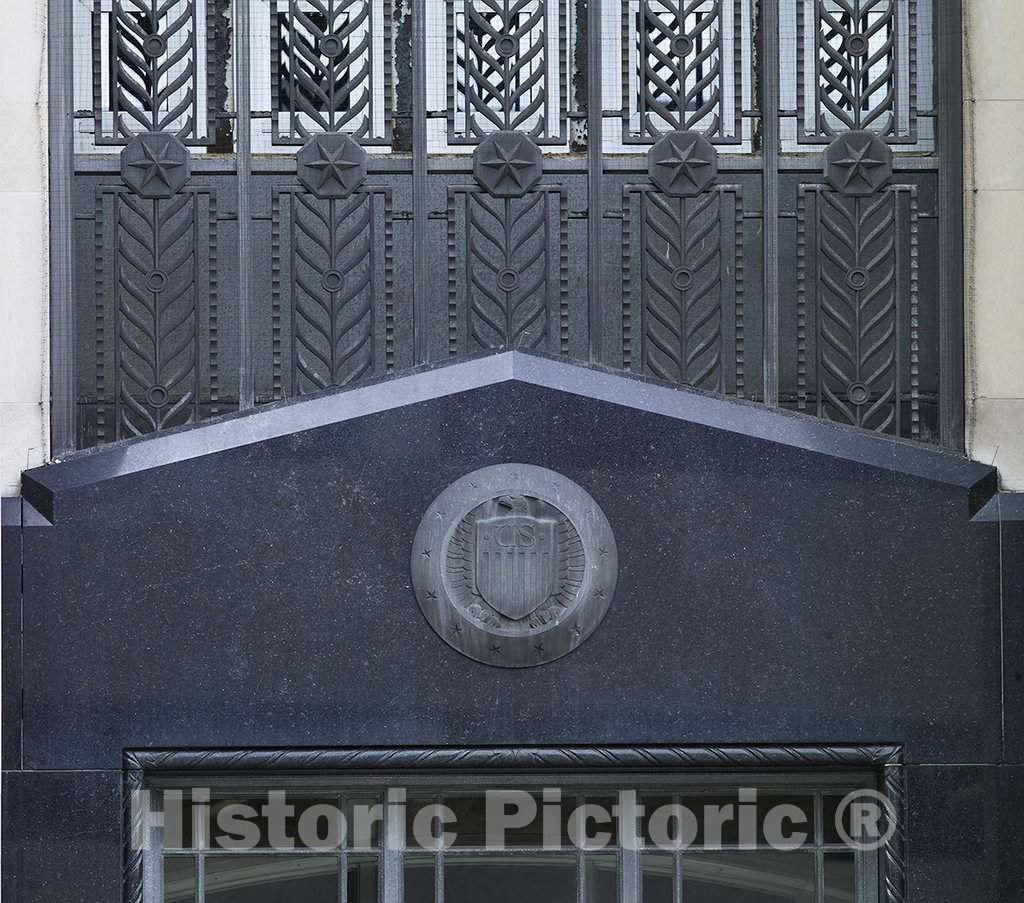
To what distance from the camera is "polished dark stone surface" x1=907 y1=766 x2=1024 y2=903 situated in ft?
21.1

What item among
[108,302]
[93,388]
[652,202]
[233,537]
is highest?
[652,202]

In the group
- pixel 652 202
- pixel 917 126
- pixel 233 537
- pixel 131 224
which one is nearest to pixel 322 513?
pixel 233 537

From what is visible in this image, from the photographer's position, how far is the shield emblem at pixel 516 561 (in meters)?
6.49

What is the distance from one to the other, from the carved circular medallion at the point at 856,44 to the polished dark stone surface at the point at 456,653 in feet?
7.10

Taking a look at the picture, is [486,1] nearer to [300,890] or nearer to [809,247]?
[809,247]

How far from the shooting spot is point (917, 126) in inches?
272

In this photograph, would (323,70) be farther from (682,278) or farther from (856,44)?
(856,44)

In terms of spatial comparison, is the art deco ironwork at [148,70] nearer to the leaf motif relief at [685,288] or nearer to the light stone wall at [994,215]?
the leaf motif relief at [685,288]

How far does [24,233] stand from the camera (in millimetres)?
6672

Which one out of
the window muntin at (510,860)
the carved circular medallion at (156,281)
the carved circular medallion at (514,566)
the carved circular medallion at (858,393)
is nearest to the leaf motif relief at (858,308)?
the carved circular medallion at (858,393)

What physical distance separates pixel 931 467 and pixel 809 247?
1316 millimetres

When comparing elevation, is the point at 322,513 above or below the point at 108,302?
below

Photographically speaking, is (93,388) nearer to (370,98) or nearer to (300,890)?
(370,98)

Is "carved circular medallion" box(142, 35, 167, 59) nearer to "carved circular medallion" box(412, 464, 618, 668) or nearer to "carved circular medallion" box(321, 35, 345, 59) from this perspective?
"carved circular medallion" box(321, 35, 345, 59)
